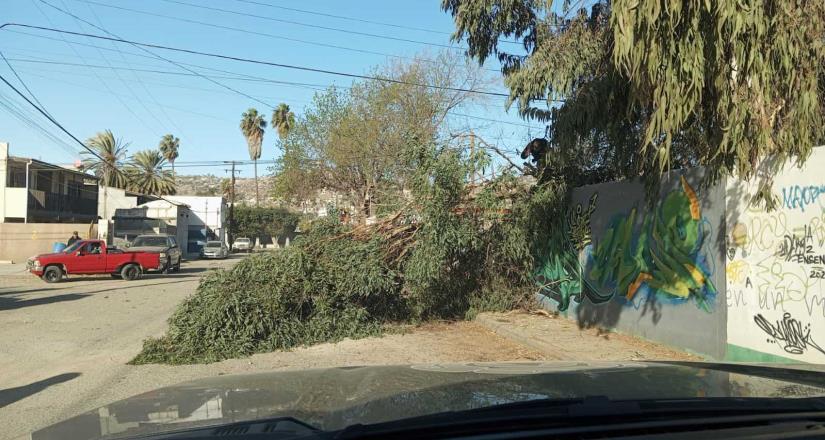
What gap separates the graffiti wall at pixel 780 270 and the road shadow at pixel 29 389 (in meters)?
8.58

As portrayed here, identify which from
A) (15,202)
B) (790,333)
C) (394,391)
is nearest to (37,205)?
(15,202)

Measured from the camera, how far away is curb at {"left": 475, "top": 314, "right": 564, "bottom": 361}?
9745 millimetres

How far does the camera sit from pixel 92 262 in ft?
84.9

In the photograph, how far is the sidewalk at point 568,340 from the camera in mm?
9133

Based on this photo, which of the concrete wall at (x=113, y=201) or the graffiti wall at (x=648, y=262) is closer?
the graffiti wall at (x=648, y=262)

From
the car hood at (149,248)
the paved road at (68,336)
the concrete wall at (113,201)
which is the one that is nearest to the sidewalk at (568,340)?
the paved road at (68,336)

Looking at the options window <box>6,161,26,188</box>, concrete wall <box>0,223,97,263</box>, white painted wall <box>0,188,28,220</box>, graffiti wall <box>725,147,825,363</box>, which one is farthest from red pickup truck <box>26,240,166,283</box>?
graffiti wall <box>725,147,825,363</box>

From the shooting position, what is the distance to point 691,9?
5746 millimetres

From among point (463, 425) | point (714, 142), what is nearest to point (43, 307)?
point (714, 142)

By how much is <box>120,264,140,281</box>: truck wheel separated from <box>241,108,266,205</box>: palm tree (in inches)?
1762

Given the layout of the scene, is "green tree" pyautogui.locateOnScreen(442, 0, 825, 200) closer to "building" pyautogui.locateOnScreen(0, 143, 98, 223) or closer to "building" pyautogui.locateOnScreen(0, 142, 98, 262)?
"building" pyautogui.locateOnScreen(0, 142, 98, 262)

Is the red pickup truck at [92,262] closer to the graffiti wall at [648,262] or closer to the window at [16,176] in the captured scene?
the graffiti wall at [648,262]

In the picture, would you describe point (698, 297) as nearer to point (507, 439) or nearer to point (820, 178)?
point (820, 178)

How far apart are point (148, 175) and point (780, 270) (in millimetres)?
73897
